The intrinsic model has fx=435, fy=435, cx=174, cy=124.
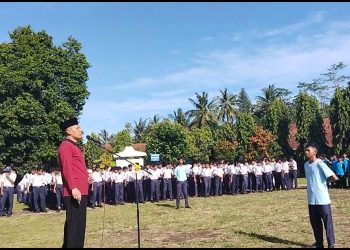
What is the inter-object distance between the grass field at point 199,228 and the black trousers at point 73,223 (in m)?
3.35

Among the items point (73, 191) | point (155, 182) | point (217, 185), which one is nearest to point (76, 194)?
point (73, 191)

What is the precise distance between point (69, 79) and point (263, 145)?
69.0 ft

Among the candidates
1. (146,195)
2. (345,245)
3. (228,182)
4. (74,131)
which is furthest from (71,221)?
(228,182)

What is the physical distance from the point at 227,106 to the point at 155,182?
45.9 meters

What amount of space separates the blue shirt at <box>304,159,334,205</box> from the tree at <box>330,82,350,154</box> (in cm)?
3266

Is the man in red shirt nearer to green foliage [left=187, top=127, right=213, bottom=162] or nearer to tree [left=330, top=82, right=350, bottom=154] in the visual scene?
tree [left=330, top=82, right=350, bottom=154]

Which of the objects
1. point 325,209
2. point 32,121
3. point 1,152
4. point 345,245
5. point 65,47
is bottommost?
point 345,245

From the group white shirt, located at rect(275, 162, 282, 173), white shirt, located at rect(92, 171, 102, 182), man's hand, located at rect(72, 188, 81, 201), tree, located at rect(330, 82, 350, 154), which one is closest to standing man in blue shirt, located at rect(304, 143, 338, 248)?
man's hand, located at rect(72, 188, 81, 201)

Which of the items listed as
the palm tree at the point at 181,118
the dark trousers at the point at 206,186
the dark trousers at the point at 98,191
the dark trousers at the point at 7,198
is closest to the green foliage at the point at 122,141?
the palm tree at the point at 181,118

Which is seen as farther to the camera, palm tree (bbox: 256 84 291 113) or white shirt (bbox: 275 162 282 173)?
palm tree (bbox: 256 84 291 113)

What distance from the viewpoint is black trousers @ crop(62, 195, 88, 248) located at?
6.03 m

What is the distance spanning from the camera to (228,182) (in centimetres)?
2372

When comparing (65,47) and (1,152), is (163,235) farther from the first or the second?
(65,47)

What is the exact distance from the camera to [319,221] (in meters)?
8.17
